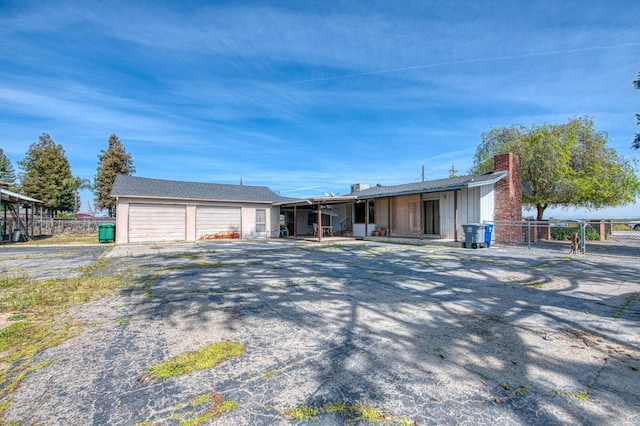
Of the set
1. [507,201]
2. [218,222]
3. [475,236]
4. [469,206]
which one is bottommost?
[475,236]

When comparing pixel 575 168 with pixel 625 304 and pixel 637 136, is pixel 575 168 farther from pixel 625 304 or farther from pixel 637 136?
pixel 625 304

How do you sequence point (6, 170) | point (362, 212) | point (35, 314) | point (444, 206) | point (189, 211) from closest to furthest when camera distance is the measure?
point (35, 314) < point (444, 206) < point (189, 211) < point (362, 212) < point (6, 170)

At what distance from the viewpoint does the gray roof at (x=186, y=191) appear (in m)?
17.1

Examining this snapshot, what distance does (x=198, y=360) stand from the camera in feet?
9.00

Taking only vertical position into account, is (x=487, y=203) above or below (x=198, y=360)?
above

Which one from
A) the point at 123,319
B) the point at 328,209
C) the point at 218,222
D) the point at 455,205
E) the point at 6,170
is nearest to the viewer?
the point at 123,319

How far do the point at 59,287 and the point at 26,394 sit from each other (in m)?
4.28

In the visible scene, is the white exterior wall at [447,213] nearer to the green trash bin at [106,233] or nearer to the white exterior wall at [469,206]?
the white exterior wall at [469,206]

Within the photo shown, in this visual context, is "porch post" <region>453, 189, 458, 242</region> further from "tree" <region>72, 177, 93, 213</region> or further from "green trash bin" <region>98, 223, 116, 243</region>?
"tree" <region>72, 177, 93, 213</region>

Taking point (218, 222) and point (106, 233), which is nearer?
point (106, 233)

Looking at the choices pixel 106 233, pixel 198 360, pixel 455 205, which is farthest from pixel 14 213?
pixel 455 205

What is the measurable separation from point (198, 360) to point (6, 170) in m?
55.7

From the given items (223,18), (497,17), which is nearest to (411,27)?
(497,17)

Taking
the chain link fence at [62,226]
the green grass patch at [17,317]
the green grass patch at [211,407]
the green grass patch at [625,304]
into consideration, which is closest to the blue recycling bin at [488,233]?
the green grass patch at [625,304]
